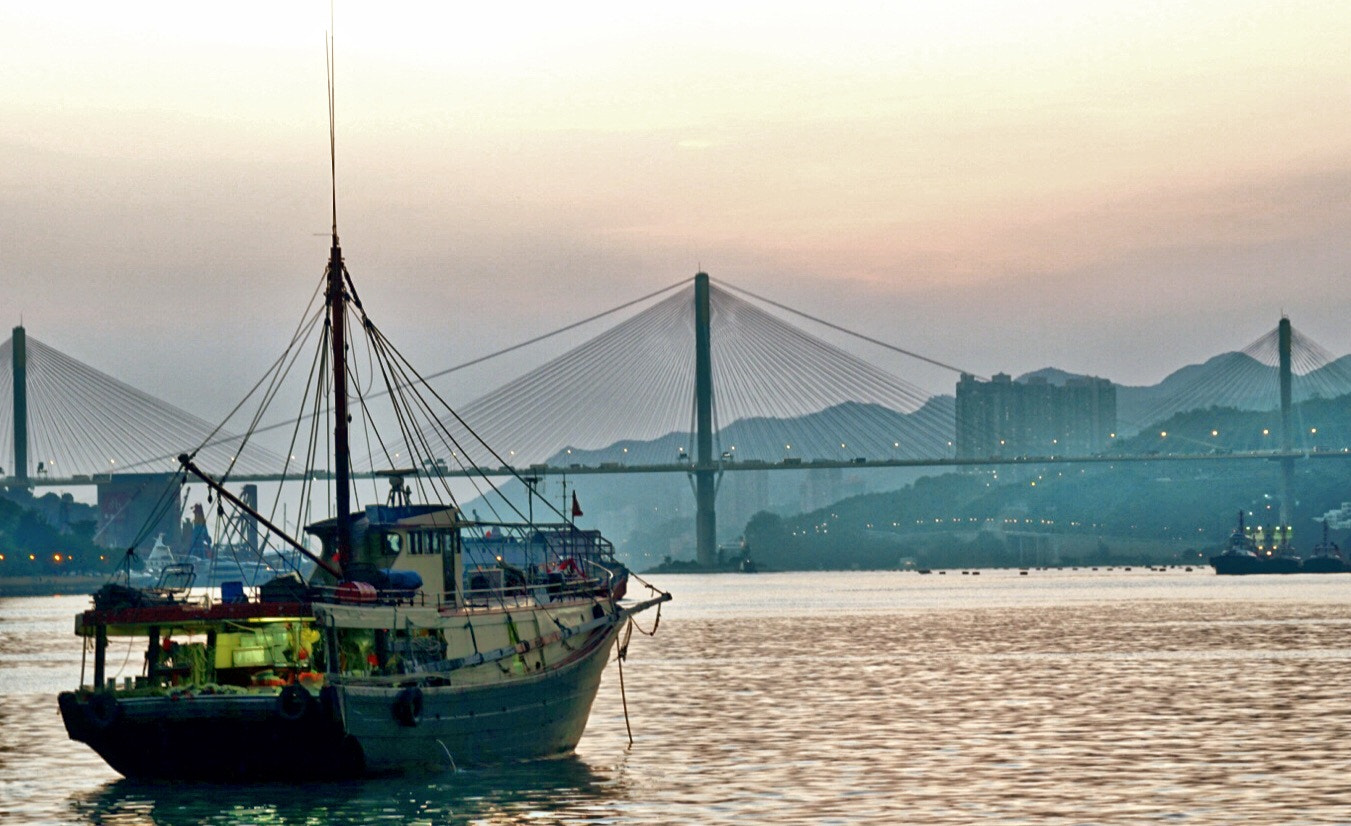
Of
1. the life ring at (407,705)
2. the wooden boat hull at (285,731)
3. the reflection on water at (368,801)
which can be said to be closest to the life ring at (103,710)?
the wooden boat hull at (285,731)

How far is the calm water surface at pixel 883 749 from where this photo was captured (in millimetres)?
34469

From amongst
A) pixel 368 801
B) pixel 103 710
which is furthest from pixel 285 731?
pixel 103 710

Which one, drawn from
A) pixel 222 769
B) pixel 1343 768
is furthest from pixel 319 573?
pixel 1343 768

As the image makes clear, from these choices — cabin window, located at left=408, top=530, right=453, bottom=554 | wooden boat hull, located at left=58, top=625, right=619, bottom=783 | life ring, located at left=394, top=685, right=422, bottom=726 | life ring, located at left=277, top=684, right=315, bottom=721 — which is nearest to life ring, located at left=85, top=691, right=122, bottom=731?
wooden boat hull, located at left=58, top=625, right=619, bottom=783

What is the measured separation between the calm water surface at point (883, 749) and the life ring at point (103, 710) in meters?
1.38

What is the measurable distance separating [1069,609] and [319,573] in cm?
9854

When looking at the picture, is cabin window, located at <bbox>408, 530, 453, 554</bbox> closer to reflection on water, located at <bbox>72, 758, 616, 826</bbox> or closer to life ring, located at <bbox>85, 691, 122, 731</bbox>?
reflection on water, located at <bbox>72, 758, 616, 826</bbox>

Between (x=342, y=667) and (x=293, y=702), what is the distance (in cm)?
273

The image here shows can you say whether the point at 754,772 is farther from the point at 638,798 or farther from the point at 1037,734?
the point at 1037,734

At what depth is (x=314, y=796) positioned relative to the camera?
36.4 m

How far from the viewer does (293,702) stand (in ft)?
117

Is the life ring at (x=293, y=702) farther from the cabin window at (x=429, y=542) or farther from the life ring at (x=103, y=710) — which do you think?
the cabin window at (x=429, y=542)

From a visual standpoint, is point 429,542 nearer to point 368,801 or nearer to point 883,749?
point 368,801

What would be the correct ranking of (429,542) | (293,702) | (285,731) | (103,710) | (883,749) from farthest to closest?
(883,749), (429,542), (103,710), (285,731), (293,702)
